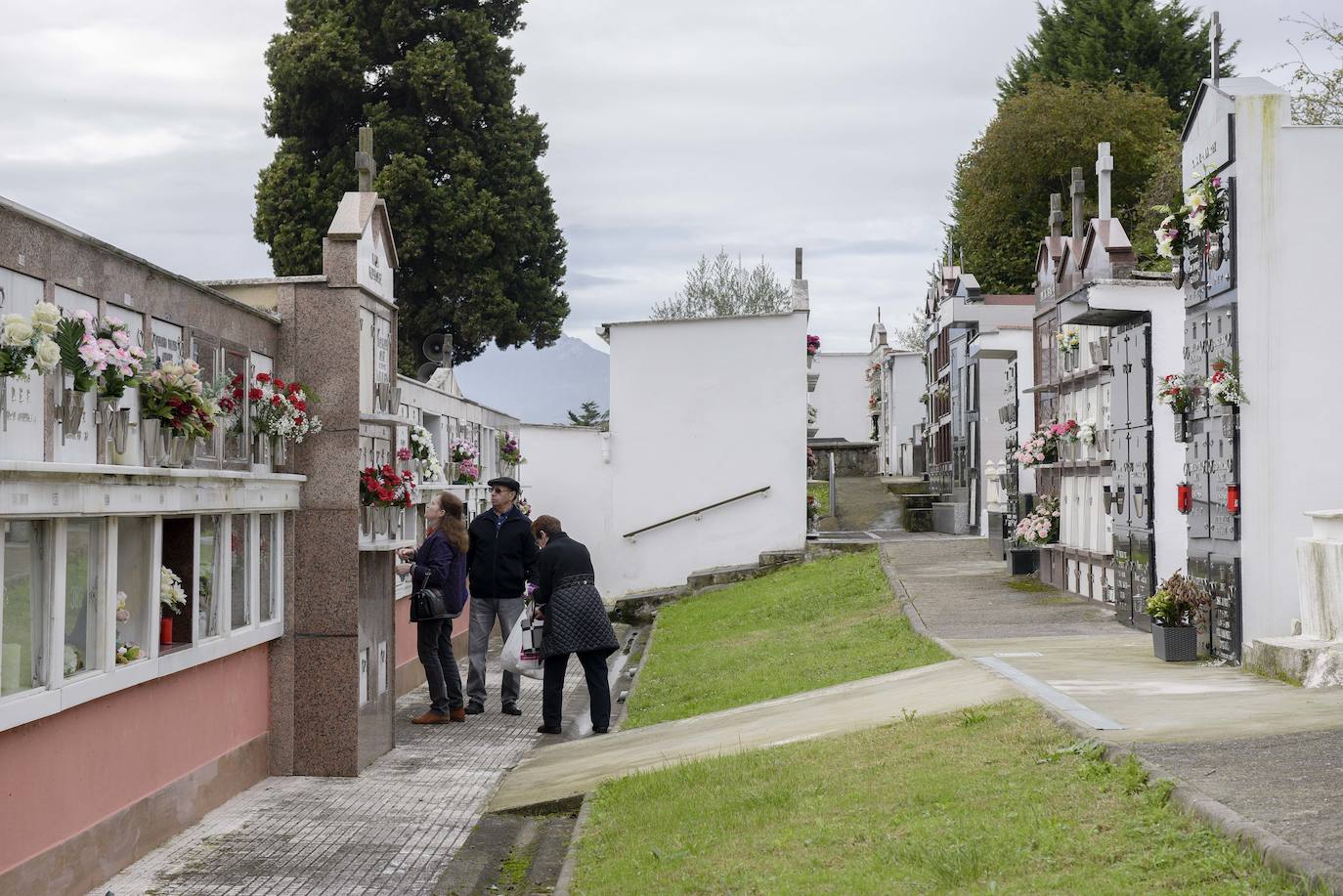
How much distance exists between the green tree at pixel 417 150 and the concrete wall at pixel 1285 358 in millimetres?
19166

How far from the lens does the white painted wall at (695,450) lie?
26.8 meters

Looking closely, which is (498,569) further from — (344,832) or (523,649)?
(344,832)

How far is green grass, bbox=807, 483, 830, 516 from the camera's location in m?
35.0

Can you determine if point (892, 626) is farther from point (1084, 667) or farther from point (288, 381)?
point (288, 381)

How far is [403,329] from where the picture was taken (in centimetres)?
2881

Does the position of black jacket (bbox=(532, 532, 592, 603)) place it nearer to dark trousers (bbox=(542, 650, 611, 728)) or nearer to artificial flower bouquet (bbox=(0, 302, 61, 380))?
dark trousers (bbox=(542, 650, 611, 728))

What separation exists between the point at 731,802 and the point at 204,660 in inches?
142

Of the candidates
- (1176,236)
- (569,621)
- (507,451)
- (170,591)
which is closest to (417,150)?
(507,451)

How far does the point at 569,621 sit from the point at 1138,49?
1319 inches

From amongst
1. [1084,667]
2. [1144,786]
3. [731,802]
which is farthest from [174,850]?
[1084,667]

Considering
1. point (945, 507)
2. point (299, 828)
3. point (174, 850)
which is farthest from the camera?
point (945, 507)

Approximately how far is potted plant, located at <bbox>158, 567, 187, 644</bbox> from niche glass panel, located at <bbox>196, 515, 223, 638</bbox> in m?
0.30

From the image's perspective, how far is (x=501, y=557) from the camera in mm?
13414

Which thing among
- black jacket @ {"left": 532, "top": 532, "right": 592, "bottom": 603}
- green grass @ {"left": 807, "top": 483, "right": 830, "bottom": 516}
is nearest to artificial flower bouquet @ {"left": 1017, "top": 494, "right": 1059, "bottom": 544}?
black jacket @ {"left": 532, "top": 532, "right": 592, "bottom": 603}
